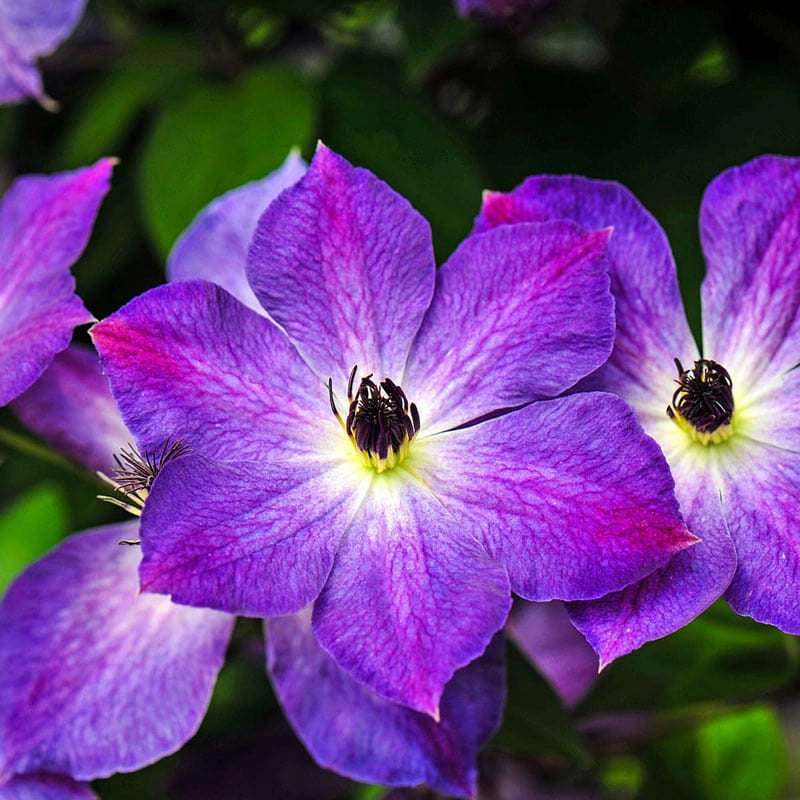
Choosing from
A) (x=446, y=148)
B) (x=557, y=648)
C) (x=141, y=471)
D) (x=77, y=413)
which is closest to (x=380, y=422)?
(x=141, y=471)

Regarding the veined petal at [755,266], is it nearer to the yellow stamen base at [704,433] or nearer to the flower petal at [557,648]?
the yellow stamen base at [704,433]

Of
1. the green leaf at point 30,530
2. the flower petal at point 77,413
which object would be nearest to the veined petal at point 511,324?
the flower petal at point 77,413

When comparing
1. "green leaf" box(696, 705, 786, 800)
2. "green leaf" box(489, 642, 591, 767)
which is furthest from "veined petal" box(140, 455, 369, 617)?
"green leaf" box(696, 705, 786, 800)

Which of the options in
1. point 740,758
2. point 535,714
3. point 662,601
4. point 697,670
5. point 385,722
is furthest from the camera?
point 740,758

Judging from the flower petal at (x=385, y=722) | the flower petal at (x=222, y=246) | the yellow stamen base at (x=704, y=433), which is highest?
the flower petal at (x=222, y=246)

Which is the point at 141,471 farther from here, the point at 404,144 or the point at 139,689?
the point at 404,144

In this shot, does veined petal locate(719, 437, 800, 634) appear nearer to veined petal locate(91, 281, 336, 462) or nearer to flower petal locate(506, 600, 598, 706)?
veined petal locate(91, 281, 336, 462)
